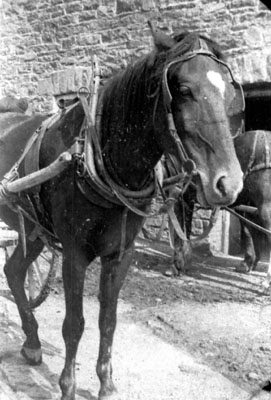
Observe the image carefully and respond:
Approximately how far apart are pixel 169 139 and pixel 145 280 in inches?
83.9

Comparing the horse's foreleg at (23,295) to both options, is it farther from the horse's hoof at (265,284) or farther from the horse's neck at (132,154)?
the horse's hoof at (265,284)

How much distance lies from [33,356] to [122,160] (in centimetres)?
134

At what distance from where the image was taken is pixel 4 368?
2.55m

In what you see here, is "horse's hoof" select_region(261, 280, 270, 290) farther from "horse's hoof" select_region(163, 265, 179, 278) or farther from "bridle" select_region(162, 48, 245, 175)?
"bridle" select_region(162, 48, 245, 175)

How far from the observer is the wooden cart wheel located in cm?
286

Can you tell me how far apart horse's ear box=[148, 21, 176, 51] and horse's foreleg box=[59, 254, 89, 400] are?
950 millimetres

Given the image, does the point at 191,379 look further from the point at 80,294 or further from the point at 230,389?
the point at 80,294

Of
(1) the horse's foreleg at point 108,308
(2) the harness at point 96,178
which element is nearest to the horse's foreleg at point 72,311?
(1) the horse's foreleg at point 108,308

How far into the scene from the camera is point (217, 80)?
150 cm

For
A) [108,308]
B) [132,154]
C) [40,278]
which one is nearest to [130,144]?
[132,154]

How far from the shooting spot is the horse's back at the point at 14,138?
8.50 feet

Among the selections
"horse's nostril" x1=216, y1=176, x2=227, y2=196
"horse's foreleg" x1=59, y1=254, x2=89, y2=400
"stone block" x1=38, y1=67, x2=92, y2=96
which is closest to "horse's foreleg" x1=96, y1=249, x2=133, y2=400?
"horse's foreleg" x1=59, y1=254, x2=89, y2=400

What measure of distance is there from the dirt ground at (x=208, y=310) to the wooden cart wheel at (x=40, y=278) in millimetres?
139

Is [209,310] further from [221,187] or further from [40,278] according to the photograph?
[221,187]
